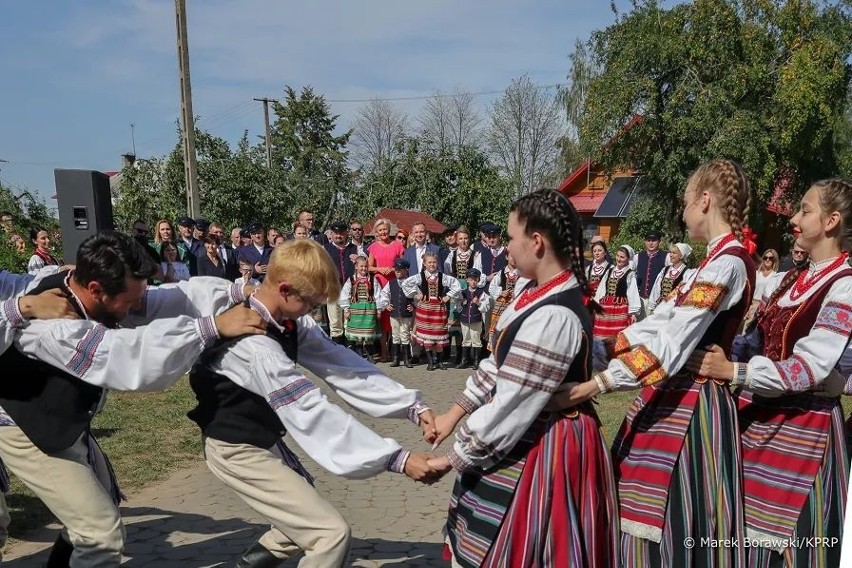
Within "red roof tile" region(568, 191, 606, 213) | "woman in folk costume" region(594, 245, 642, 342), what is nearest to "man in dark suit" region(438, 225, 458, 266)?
"woman in folk costume" region(594, 245, 642, 342)

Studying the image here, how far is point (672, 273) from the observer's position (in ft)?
34.2

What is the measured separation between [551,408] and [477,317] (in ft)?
25.3

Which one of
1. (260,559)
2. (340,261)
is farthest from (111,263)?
(340,261)

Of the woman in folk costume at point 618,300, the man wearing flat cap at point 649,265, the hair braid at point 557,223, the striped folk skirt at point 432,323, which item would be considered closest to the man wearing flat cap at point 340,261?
the striped folk skirt at point 432,323

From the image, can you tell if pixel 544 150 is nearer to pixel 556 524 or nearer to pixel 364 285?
pixel 364 285

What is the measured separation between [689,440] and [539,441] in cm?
56

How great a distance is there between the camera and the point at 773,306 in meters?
2.88

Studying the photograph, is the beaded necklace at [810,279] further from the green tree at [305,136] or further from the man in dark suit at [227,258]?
the green tree at [305,136]

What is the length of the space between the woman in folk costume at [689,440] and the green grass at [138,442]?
3596 millimetres

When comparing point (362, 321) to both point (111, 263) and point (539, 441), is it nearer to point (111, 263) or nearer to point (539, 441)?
point (111, 263)

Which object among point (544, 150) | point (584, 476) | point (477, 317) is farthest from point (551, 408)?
point (544, 150)

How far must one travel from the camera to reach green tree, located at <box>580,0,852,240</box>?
1656 cm

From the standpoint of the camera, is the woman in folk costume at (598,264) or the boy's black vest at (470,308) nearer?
the boy's black vest at (470,308)

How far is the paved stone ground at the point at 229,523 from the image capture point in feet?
12.5
